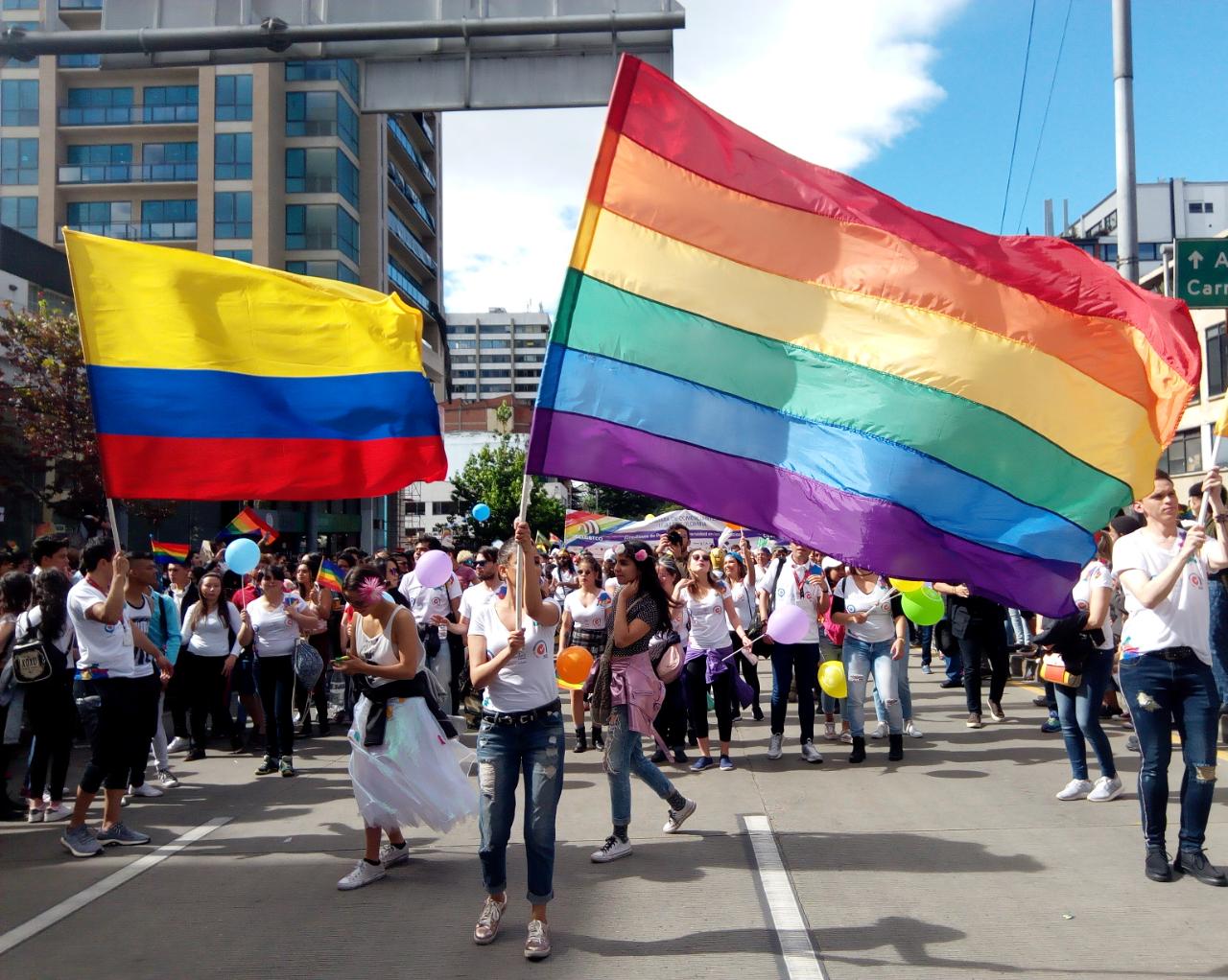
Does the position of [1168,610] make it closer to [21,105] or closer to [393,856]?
[393,856]

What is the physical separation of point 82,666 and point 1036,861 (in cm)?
605

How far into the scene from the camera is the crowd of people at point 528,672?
571cm

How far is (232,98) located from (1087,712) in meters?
46.5

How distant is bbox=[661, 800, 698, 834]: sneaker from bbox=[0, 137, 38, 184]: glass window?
4985 cm

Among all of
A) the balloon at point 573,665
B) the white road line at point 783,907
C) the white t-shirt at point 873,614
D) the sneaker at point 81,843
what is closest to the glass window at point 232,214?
the white t-shirt at point 873,614

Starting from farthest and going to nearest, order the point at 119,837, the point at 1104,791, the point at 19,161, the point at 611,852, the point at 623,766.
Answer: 1. the point at 19,161
2. the point at 1104,791
3. the point at 119,837
4. the point at 623,766
5. the point at 611,852

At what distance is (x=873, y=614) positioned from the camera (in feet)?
33.1

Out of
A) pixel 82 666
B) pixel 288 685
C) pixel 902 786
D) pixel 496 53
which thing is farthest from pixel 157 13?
pixel 902 786

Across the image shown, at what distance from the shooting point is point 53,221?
47.9 metres

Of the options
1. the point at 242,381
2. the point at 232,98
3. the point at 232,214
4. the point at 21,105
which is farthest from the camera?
the point at 21,105

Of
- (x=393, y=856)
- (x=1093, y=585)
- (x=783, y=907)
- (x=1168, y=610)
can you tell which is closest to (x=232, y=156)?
(x=393, y=856)

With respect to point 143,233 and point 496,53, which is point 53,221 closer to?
point 143,233

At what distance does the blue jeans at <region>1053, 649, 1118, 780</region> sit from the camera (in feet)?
25.8

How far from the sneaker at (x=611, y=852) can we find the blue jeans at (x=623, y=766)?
0.35 feet
